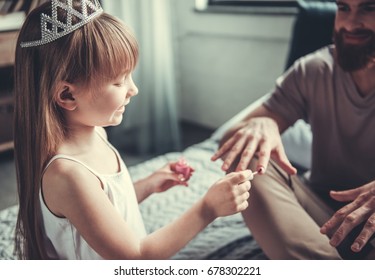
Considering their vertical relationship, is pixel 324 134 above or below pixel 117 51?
below

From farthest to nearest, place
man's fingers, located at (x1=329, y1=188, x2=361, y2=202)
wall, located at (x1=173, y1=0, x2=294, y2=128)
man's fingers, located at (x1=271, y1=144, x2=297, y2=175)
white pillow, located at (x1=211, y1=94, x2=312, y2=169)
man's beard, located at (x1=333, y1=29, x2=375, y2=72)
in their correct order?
wall, located at (x1=173, y1=0, x2=294, y2=128)
white pillow, located at (x1=211, y1=94, x2=312, y2=169)
man's beard, located at (x1=333, y1=29, x2=375, y2=72)
man's fingers, located at (x1=271, y1=144, x2=297, y2=175)
man's fingers, located at (x1=329, y1=188, x2=361, y2=202)

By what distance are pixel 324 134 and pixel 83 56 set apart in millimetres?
676

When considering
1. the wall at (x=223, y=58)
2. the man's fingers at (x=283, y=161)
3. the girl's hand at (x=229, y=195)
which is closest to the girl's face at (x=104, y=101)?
the girl's hand at (x=229, y=195)

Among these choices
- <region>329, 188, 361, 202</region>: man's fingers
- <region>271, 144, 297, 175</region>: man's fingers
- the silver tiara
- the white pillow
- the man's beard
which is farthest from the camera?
the white pillow

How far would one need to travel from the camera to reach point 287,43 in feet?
7.03

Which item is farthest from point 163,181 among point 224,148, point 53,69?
point 53,69

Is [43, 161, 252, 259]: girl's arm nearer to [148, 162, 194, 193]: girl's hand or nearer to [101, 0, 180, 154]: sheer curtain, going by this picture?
[148, 162, 194, 193]: girl's hand

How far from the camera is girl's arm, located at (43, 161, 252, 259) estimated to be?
2.48 feet

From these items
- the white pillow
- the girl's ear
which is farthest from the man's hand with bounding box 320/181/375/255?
the white pillow

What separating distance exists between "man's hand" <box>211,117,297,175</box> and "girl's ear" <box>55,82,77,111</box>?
0.32 meters

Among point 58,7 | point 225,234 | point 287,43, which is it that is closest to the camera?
point 58,7
